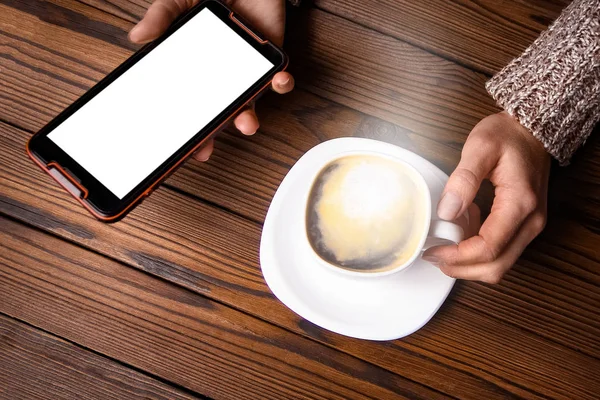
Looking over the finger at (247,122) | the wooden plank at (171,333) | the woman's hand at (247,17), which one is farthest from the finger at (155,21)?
the wooden plank at (171,333)

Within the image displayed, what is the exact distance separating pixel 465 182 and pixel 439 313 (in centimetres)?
17

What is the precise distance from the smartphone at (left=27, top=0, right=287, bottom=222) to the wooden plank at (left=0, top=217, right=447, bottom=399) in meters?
0.13

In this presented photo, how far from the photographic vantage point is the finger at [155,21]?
560 millimetres

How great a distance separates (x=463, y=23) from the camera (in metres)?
0.63

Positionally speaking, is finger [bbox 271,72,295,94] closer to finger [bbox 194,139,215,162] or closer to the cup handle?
finger [bbox 194,139,215,162]

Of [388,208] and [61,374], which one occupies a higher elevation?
[388,208]

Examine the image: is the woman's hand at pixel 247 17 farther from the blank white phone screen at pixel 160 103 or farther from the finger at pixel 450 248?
the finger at pixel 450 248

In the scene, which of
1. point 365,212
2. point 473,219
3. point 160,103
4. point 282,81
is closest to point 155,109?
point 160,103

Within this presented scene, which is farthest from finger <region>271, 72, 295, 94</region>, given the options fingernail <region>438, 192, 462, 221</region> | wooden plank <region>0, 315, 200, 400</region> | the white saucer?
wooden plank <region>0, 315, 200, 400</region>

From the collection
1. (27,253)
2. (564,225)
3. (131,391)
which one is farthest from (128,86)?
(564,225)

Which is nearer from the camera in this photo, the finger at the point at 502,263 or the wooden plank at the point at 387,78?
the finger at the point at 502,263

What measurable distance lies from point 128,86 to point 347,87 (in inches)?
9.9

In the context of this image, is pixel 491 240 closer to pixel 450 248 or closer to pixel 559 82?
pixel 450 248

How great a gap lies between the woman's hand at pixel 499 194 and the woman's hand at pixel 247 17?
0.21 m
